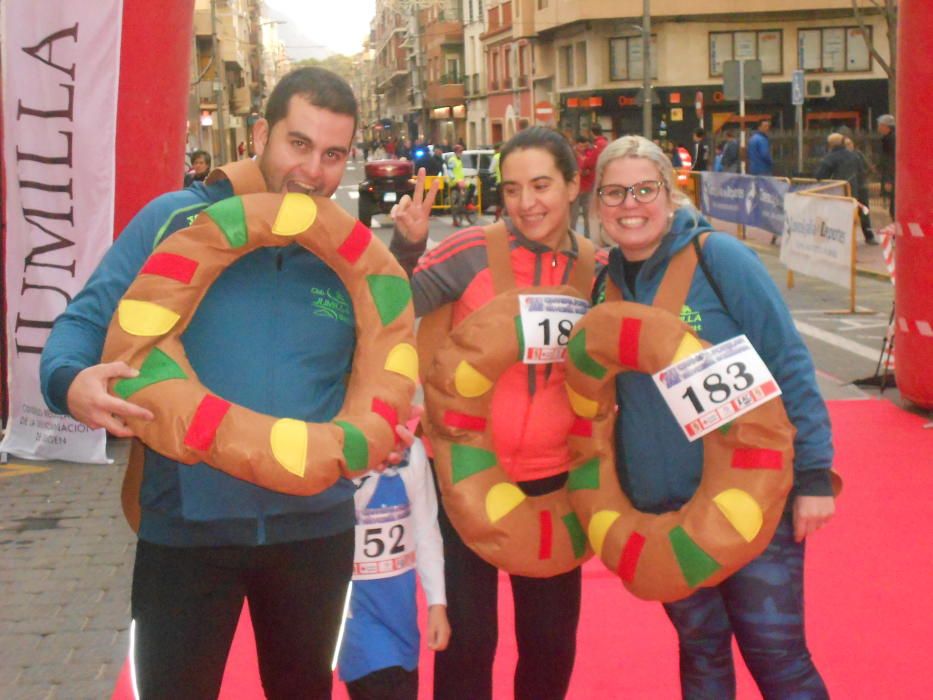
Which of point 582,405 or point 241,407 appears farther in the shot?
point 582,405

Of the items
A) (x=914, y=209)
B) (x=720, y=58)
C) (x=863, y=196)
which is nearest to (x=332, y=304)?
(x=914, y=209)

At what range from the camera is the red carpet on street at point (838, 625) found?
3.98 metres

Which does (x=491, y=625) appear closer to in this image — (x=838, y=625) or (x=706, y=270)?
(x=706, y=270)

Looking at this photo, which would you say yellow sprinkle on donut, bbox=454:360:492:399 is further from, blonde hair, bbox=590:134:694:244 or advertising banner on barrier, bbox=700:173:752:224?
advertising banner on barrier, bbox=700:173:752:224

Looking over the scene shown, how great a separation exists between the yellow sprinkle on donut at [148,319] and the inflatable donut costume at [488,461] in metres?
0.86

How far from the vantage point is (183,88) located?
24.8ft

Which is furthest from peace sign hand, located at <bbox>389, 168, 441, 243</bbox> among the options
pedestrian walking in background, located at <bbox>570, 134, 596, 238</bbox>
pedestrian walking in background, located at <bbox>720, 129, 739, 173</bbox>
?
pedestrian walking in background, located at <bbox>720, 129, 739, 173</bbox>

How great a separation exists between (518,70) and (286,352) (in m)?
52.9

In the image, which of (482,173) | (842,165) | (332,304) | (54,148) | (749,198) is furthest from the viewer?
(482,173)

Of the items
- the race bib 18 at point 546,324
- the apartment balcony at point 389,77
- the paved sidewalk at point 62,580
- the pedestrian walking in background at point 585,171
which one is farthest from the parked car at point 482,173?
the apartment balcony at point 389,77

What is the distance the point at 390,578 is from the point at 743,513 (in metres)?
0.99

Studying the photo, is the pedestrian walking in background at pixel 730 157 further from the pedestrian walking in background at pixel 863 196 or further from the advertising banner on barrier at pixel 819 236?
the advertising banner on barrier at pixel 819 236

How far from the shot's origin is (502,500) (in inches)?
119

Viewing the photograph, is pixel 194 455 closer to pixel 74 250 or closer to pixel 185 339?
pixel 185 339
